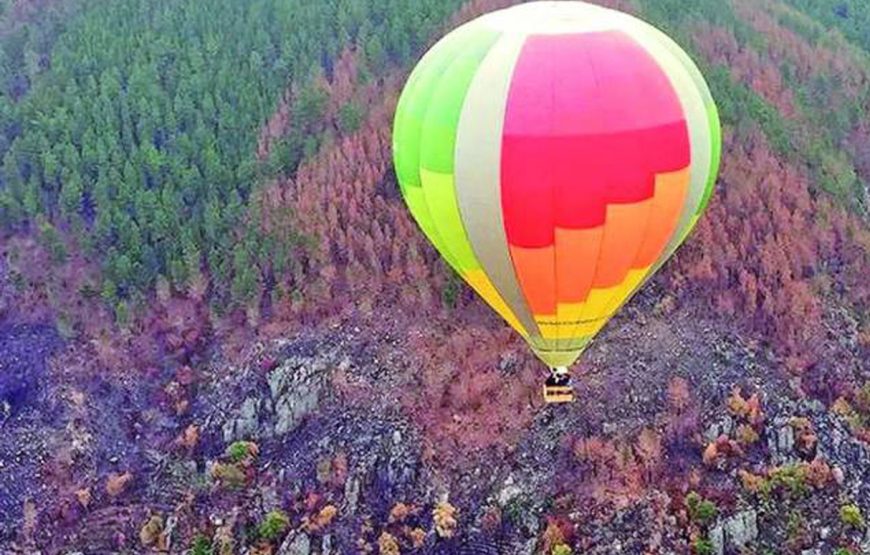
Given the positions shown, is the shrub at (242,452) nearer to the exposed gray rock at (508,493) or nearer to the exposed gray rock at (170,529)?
the exposed gray rock at (170,529)

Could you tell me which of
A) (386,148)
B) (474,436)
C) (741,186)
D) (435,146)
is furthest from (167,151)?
(435,146)

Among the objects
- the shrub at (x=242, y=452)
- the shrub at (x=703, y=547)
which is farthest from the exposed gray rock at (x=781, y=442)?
the shrub at (x=242, y=452)

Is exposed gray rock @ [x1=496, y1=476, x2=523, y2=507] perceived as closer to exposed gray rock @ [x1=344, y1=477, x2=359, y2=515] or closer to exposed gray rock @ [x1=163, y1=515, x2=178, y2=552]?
exposed gray rock @ [x1=344, y1=477, x2=359, y2=515]

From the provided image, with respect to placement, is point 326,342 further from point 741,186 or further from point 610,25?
point 610,25

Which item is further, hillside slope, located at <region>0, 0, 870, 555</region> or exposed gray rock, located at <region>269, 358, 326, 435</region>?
exposed gray rock, located at <region>269, 358, 326, 435</region>

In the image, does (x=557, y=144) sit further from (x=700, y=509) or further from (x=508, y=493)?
(x=508, y=493)

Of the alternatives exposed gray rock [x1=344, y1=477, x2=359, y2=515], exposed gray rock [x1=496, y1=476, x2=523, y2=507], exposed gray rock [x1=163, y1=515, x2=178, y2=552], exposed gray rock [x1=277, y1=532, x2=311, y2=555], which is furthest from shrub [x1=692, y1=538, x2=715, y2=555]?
exposed gray rock [x1=163, y1=515, x2=178, y2=552]

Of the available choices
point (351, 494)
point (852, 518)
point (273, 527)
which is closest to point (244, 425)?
point (273, 527)

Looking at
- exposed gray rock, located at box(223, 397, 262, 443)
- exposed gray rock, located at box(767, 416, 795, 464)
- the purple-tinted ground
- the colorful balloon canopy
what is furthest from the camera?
exposed gray rock, located at box(223, 397, 262, 443)
